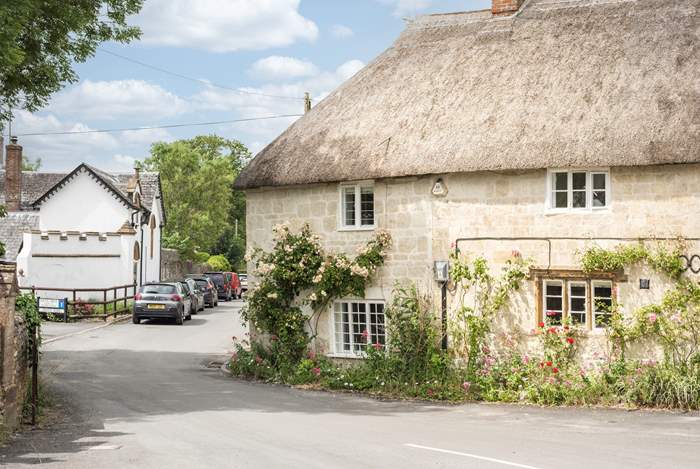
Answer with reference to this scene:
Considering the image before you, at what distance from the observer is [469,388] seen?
1756 cm

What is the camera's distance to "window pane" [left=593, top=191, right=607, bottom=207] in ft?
57.5

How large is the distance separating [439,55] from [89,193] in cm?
3039

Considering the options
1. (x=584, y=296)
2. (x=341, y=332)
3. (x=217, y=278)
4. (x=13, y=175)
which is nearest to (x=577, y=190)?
→ (x=584, y=296)

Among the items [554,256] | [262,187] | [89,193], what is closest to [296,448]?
[554,256]

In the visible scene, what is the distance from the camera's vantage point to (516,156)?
17.6m

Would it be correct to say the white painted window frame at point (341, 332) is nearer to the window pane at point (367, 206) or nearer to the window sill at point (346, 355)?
the window sill at point (346, 355)

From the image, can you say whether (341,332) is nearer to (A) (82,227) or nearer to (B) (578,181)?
(B) (578,181)

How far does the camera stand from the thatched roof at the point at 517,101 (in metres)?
17.2

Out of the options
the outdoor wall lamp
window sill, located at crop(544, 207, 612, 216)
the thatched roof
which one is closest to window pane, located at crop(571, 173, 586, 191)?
window sill, located at crop(544, 207, 612, 216)

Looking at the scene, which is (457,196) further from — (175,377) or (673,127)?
(175,377)

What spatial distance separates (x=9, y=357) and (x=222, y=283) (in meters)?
40.4

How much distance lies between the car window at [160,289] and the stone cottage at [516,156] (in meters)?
13.7

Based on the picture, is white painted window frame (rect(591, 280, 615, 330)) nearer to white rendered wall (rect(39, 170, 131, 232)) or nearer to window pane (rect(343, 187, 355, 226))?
window pane (rect(343, 187, 355, 226))

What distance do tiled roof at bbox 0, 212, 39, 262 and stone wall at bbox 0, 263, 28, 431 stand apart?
30653mm
